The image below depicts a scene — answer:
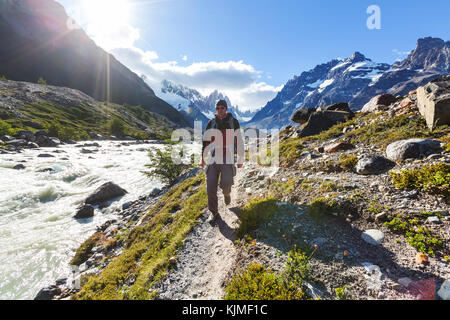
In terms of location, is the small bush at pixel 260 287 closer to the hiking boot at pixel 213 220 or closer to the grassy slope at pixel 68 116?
the hiking boot at pixel 213 220

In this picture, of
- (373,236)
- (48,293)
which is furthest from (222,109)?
(48,293)

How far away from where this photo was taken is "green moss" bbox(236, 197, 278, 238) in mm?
5762

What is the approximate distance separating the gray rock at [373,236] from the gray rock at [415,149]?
369 centimetres

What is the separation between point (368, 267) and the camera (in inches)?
145

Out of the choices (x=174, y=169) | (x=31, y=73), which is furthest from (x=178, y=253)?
(x=31, y=73)

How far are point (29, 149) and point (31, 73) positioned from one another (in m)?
188

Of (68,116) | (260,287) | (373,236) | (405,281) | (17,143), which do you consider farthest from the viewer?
(68,116)

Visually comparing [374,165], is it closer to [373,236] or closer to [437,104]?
[373,236]

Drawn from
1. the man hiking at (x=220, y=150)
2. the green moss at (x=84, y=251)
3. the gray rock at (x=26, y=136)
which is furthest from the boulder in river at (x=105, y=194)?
the gray rock at (x=26, y=136)

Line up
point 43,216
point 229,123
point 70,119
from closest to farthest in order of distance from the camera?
point 229,123
point 43,216
point 70,119

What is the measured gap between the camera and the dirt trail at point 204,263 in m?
4.36

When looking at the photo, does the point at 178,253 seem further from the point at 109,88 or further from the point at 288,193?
the point at 109,88

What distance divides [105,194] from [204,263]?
14084mm

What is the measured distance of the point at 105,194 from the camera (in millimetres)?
15938
